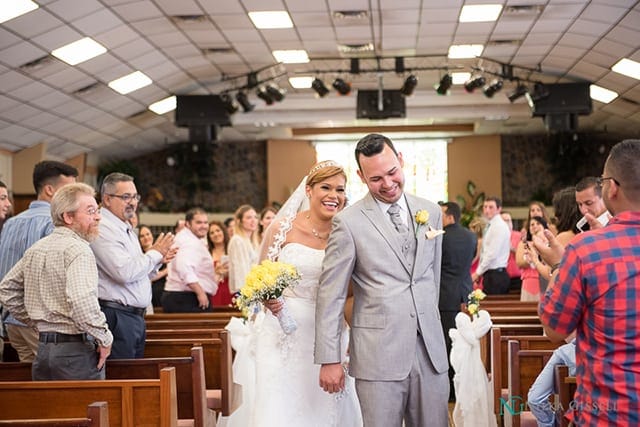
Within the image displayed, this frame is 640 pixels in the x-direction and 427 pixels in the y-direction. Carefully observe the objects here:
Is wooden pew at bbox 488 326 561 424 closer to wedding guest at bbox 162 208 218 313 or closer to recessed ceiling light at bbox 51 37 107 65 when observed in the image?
wedding guest at bbox 162 208 218 313

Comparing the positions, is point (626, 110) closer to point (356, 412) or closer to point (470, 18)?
point (470, 18)

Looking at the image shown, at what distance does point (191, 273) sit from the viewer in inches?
314

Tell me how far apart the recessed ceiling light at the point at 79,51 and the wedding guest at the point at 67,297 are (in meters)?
8.32

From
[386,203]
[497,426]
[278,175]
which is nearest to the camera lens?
[386,203]

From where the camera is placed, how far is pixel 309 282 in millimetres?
4473

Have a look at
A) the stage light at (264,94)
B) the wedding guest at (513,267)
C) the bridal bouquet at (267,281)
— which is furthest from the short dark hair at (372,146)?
the stage light at (264,94)

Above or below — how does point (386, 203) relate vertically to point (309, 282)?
above

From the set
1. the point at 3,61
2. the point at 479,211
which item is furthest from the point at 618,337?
the point at 479,211

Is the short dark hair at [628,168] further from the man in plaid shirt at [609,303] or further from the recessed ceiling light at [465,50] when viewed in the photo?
the recessed ceiling light at [465,50]

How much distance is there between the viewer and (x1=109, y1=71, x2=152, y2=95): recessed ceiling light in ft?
48.1

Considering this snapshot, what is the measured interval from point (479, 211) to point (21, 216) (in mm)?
16616

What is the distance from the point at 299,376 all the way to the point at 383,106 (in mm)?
10975

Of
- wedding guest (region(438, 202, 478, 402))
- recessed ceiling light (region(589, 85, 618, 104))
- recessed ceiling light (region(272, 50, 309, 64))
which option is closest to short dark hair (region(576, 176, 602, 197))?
wedding guest (region(438, 202, 478, 402))

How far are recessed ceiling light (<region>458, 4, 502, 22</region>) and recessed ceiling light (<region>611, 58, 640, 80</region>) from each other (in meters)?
3.03
